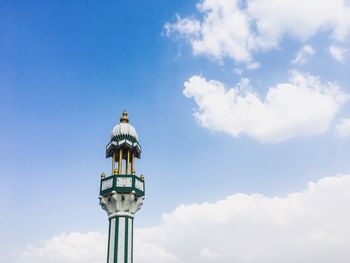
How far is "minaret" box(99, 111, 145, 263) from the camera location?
33031 millimetres

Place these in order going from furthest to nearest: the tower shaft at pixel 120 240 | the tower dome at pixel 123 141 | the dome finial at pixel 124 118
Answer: the dome finial at pixel 124 118, the tower dome at pixel 123 141, the tower shaft at pixel 120 240

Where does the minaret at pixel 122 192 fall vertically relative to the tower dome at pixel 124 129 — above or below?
below

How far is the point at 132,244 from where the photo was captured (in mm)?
33500

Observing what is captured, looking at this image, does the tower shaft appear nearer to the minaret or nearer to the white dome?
the minaret

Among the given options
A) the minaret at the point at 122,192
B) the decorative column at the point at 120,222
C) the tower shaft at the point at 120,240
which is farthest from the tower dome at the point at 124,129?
the tower shaft at the point at 120,240

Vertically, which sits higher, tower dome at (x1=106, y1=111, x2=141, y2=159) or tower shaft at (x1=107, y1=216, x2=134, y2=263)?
tower dome at (x1=106, y1=111, x2=141, y2=159)

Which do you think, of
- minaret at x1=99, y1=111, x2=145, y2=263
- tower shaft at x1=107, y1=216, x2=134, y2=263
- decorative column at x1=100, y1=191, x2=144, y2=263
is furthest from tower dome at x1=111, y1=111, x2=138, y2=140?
tower shaft at x1=107, y1=216, x2=134, y2=263

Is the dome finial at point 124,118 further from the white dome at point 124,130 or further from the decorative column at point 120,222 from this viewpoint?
the decorative column at point 120,222

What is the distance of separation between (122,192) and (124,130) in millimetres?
6086

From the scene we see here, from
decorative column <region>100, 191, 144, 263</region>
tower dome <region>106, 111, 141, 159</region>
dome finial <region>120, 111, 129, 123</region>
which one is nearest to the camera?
decorative column <region>100, 191, 144, 263</region>

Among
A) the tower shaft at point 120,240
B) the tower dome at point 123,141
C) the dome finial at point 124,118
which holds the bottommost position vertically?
the tower shaft at point 120,240

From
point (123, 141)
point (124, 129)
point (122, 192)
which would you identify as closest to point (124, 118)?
point (124, 129)

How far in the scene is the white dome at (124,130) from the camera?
3797cm

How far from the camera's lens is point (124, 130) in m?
38.1
